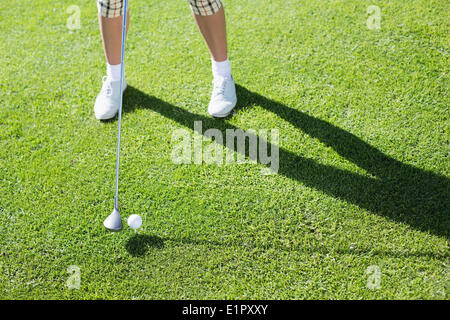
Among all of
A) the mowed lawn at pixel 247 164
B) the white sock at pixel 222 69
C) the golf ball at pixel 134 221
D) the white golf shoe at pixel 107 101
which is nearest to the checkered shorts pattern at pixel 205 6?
the white sock at pixel 222 69

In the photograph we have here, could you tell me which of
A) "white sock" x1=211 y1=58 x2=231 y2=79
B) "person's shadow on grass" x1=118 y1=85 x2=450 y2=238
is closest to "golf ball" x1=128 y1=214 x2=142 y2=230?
"person's shadow on grass" x1=118 y1=85 x2=450 y2=238

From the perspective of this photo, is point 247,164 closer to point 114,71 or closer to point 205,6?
point 205,6

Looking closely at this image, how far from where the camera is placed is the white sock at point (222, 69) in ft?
9.38

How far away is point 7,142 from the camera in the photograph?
9.23 ft

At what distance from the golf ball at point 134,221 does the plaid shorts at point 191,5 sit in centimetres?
128

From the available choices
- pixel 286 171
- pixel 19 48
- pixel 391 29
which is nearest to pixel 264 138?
pixel 286 171

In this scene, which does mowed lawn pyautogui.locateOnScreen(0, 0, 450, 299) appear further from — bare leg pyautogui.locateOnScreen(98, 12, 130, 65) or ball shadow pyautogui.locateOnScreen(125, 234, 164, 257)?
bare leg pyautogui.locateOnScreen(98, 12, 130, 65)

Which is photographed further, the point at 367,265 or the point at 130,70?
the point at 130,70

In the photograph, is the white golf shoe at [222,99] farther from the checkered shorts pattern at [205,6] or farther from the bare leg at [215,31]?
the checkered shorts pattern at [205,6]

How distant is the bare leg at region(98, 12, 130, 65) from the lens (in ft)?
8.60

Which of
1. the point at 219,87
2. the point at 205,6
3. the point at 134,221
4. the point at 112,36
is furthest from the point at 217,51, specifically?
the point at 134,221
